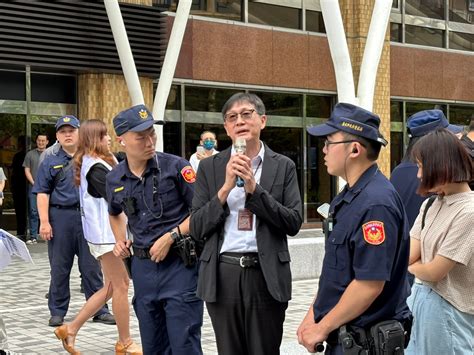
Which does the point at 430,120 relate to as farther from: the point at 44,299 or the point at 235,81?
the point at 235,81

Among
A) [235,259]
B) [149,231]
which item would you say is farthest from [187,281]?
[235,259]

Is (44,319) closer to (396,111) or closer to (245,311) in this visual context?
(245,311)

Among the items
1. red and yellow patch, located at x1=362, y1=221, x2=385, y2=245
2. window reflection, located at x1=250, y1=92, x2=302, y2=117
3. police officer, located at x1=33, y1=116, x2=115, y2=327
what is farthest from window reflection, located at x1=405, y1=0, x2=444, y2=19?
red and yellow patch, located at x1=362, y1=221, x2=385, y2=245

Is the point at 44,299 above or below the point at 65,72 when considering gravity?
below

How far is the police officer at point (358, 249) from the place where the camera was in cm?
312

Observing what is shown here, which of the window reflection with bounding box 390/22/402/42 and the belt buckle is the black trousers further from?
the window reflection with bounding box 390/22/402/42

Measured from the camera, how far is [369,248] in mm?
3111

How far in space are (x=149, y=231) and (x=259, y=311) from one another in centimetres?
111

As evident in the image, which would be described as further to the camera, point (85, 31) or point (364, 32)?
point (364, 32)

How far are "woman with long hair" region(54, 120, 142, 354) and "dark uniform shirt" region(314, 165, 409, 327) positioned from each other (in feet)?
10.9

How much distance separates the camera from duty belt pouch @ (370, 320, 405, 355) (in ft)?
10.2

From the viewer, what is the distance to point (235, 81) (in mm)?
17625

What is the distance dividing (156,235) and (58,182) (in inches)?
129

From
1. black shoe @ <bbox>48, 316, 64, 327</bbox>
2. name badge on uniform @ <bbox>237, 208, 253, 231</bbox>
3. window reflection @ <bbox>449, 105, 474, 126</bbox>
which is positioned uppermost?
window reflection @ <bbox>449, 105, 474, 126</bbox>
